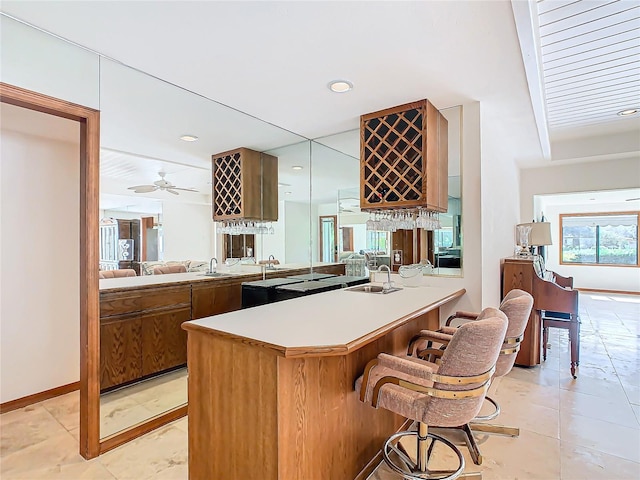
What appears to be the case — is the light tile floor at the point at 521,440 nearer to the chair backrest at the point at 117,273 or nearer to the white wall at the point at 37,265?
the white wall at the point at 37,265

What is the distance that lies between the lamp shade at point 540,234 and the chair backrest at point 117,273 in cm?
485

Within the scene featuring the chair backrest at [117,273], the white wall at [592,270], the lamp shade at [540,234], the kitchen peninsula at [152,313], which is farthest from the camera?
the white wall at [592,270]

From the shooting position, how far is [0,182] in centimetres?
261

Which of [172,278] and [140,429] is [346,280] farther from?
[140,429]

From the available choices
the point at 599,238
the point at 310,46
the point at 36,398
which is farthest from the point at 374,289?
the point at 599,238

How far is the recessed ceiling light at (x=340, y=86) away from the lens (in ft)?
8.26

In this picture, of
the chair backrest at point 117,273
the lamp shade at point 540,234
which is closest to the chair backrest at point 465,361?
the chair backrest at point 117,273

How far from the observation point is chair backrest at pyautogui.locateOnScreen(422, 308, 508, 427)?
1416 mm

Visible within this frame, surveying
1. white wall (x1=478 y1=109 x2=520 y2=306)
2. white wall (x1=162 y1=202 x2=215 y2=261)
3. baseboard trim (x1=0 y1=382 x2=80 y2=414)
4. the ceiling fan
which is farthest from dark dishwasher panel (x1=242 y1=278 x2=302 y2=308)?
white wall (x1=478 y1=109 x2=520 y2=306)

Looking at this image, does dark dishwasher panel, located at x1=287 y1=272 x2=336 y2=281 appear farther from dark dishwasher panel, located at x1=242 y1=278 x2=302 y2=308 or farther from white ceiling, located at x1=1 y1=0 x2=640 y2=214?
white ceiling, located at x1=1 y1=0 x2=640 y2=214

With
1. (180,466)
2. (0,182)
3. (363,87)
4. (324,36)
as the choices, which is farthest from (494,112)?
(0,182)

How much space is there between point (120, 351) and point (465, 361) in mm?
2581

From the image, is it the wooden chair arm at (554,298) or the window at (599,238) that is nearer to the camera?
the wooden chair arm at (554,298)

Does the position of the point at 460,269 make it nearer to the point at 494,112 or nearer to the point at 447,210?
the point at 447,210
